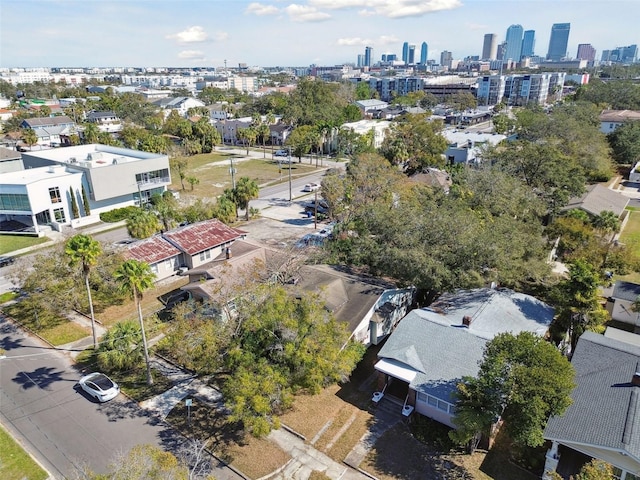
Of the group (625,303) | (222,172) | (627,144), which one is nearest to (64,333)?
(625,303)

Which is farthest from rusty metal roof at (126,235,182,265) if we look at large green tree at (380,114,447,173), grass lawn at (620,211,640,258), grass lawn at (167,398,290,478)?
grass lawn at (620,211,640,258)

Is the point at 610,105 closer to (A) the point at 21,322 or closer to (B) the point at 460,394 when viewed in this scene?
(B) the point at 460,394

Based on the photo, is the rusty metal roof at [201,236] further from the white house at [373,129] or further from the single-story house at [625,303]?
the white house at [373,129]

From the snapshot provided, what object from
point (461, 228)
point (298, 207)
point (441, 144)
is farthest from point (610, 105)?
point (461, 228)

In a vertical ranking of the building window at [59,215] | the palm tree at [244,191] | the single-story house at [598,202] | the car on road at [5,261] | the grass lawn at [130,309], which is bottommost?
the grass lawn at [130,309]

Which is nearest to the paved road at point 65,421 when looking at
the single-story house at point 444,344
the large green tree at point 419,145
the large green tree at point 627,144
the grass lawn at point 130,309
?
the grass lawn at point 130,309

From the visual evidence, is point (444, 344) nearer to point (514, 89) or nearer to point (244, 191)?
point (244, 191)
